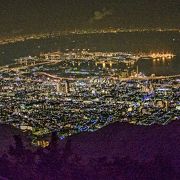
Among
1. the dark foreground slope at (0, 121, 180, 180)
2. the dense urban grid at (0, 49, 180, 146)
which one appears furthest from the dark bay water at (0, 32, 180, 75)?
the dark foreground slope at (0, 121, 180, 180)

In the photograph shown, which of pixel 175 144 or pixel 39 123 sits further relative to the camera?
pixel 39 123

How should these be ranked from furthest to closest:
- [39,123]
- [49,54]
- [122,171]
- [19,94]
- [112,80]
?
[49,54], [112,80], [19,94], [39,123], [122,171]

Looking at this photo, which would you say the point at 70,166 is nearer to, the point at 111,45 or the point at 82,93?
the point at 82,93

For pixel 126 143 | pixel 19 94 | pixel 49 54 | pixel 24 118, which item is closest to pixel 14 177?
pixel 126 143

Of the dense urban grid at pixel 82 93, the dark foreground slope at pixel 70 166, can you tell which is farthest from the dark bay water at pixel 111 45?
the dark foreground slope at pixel 70 166

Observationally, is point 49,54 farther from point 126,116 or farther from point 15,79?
point 126,116

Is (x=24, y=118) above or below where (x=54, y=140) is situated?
below

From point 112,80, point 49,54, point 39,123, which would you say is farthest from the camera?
point 49,54
